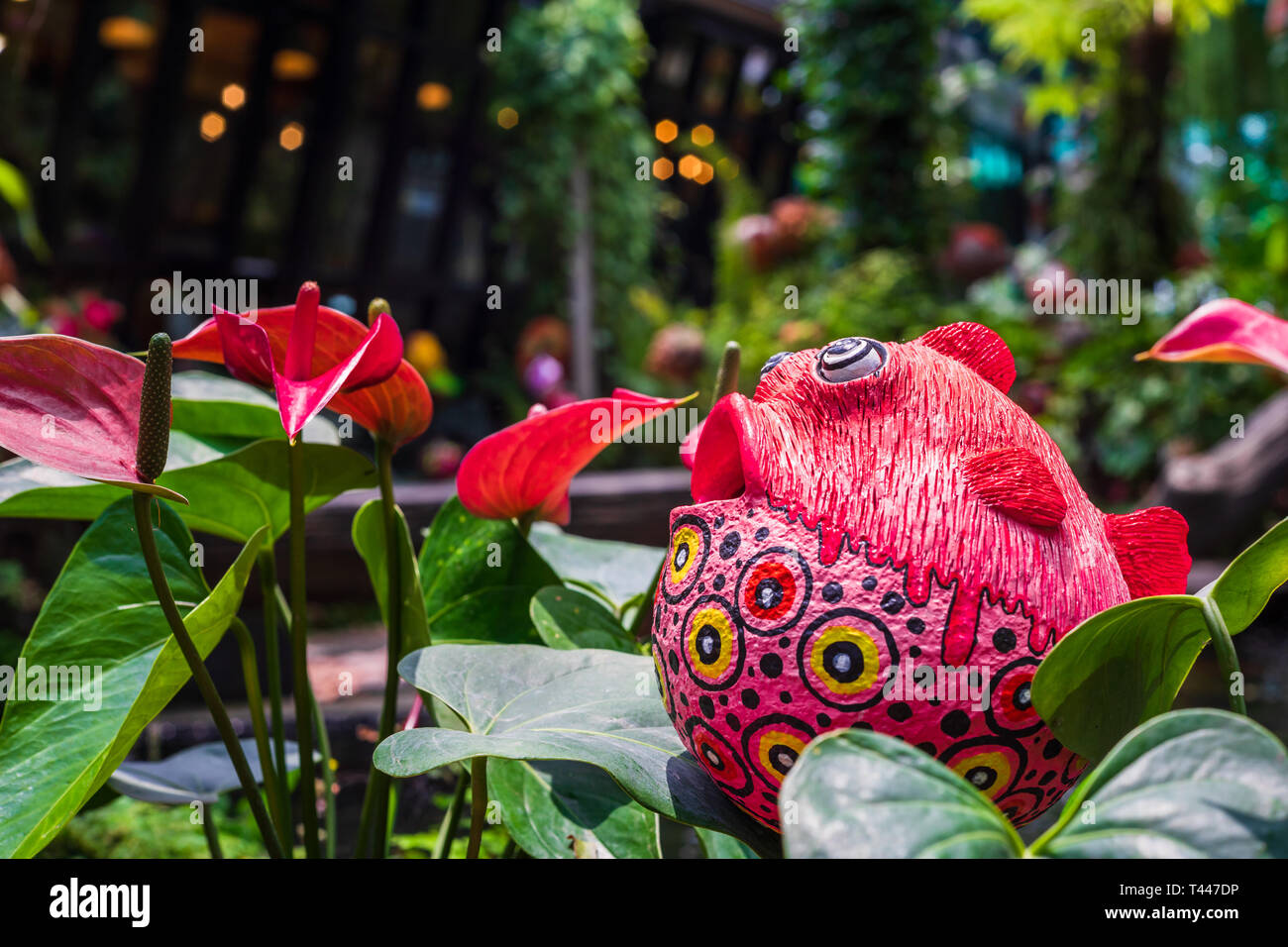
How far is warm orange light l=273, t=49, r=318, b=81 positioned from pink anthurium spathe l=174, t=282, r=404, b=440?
15.9 feet

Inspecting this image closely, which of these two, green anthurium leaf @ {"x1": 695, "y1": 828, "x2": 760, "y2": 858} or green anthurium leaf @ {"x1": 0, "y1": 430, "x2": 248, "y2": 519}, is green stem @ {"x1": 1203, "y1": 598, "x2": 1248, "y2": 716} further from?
green anthurium leaf @ {"x1": 0, "y1": 430, "x2": 248, "y2": 519}

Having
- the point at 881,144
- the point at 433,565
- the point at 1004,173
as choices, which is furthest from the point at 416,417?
the point at 1004,173

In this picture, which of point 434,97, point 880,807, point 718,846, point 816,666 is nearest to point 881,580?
point 816,666

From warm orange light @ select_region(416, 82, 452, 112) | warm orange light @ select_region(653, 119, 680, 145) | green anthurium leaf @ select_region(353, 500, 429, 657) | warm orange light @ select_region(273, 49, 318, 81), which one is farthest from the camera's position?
warm orange light @ select_region(653, 119, 680, 145)

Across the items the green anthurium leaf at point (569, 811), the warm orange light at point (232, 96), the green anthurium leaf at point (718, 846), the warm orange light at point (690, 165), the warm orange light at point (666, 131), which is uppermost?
the warm orange light at point (666, 131)

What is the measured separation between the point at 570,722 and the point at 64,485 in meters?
0.40

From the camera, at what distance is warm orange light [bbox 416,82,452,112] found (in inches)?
211

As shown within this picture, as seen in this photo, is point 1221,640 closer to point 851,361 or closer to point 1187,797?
point 1187,797

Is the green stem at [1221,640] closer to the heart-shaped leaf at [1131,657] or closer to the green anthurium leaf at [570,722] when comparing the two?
the heart-shaped leaf at [1131,657]

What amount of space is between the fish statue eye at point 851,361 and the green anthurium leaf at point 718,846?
383 mm

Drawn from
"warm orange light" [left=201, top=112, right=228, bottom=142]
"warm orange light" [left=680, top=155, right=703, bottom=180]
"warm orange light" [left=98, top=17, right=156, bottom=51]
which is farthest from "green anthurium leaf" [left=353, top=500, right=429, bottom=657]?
"warm orange light" [left=680, top=155, right=703, bottom=180]

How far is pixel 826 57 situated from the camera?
4.60m

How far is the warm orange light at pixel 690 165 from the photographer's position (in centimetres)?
724

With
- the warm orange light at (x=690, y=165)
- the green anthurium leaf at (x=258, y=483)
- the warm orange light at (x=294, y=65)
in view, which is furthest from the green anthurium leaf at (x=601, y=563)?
the warm orange light at (x=690, y=165)
